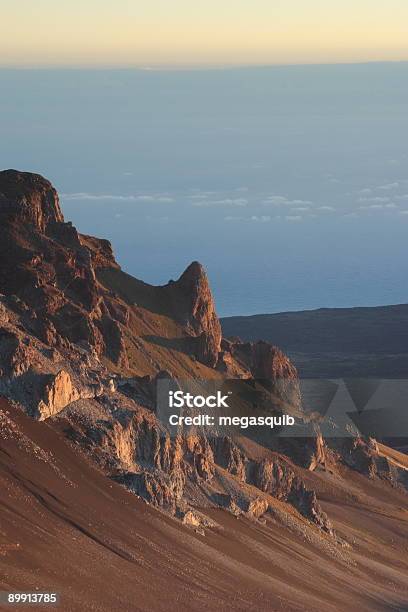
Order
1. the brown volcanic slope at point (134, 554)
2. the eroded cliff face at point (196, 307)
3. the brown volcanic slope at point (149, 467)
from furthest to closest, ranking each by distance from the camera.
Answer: the eroded cliff face at point (196, 307) → the brown volcanic slope at point (149, 467) → the brown volcanic slope at point (134, 554)

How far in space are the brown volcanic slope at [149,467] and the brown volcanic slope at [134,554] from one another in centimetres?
9

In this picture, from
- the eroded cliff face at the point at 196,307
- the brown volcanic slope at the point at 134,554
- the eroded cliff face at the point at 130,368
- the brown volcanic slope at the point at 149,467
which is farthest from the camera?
the eroded cliff face at the point at 196,307

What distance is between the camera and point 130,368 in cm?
9356

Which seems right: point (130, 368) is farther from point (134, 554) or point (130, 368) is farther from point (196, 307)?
point (134, 554)

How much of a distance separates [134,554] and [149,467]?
11729 mm

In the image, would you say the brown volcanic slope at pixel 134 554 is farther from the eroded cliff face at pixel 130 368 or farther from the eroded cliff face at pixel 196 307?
the eroded cliff face at pixel 196 307

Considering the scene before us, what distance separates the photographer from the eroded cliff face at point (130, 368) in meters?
76.6

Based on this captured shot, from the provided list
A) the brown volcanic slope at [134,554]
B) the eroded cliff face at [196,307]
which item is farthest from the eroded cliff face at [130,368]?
the brown volcanic slope at [134,554]

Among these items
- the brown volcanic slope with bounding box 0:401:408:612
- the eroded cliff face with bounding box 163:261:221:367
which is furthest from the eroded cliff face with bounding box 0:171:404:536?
the brown volcanic slope with bounding box 0:401:408:612

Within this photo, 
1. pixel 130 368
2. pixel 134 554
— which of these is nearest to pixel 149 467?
pixel 134 554

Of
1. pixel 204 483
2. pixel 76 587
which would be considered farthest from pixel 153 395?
pixel 76 587

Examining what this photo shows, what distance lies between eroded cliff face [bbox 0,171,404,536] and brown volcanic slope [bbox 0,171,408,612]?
10 cm

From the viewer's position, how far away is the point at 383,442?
129875 mm

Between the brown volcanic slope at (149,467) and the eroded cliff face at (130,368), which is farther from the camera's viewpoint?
the eroded cliff face at (130,368)
